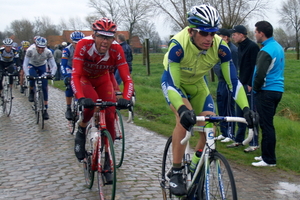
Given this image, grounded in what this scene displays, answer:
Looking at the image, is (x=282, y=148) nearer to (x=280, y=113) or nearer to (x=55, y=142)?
(x=280, y=113)

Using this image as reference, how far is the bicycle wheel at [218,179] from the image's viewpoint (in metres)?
3.37

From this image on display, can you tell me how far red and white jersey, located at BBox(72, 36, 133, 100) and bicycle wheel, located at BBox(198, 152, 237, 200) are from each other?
1.79 m

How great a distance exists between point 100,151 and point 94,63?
1340 mm

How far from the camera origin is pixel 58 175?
6125mm

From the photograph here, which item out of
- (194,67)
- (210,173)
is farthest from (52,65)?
(210,173)

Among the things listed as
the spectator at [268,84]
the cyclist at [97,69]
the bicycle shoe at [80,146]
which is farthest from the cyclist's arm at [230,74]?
the spectator at [268,84]

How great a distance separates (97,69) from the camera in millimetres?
5664

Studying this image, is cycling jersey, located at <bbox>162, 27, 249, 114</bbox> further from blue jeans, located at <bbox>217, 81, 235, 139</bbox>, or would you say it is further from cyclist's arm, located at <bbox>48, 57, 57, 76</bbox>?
cyclist's arm, located at <bbox>48, 57, 57, 76</bbox>

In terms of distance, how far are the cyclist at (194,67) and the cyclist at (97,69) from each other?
839 millimetres

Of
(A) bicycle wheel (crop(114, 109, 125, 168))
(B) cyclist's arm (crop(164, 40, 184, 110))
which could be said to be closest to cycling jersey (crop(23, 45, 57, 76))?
(A) bicycle wheel (crop(114, 109, 125, 168))

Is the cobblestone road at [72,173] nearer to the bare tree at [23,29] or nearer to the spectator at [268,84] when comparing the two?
the spectator at [268,84]

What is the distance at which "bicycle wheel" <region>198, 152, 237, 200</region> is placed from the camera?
337 cm

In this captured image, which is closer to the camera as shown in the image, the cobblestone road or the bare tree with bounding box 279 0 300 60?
the cobblestone road

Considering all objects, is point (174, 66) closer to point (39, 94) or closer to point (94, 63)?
point (94, 63)
